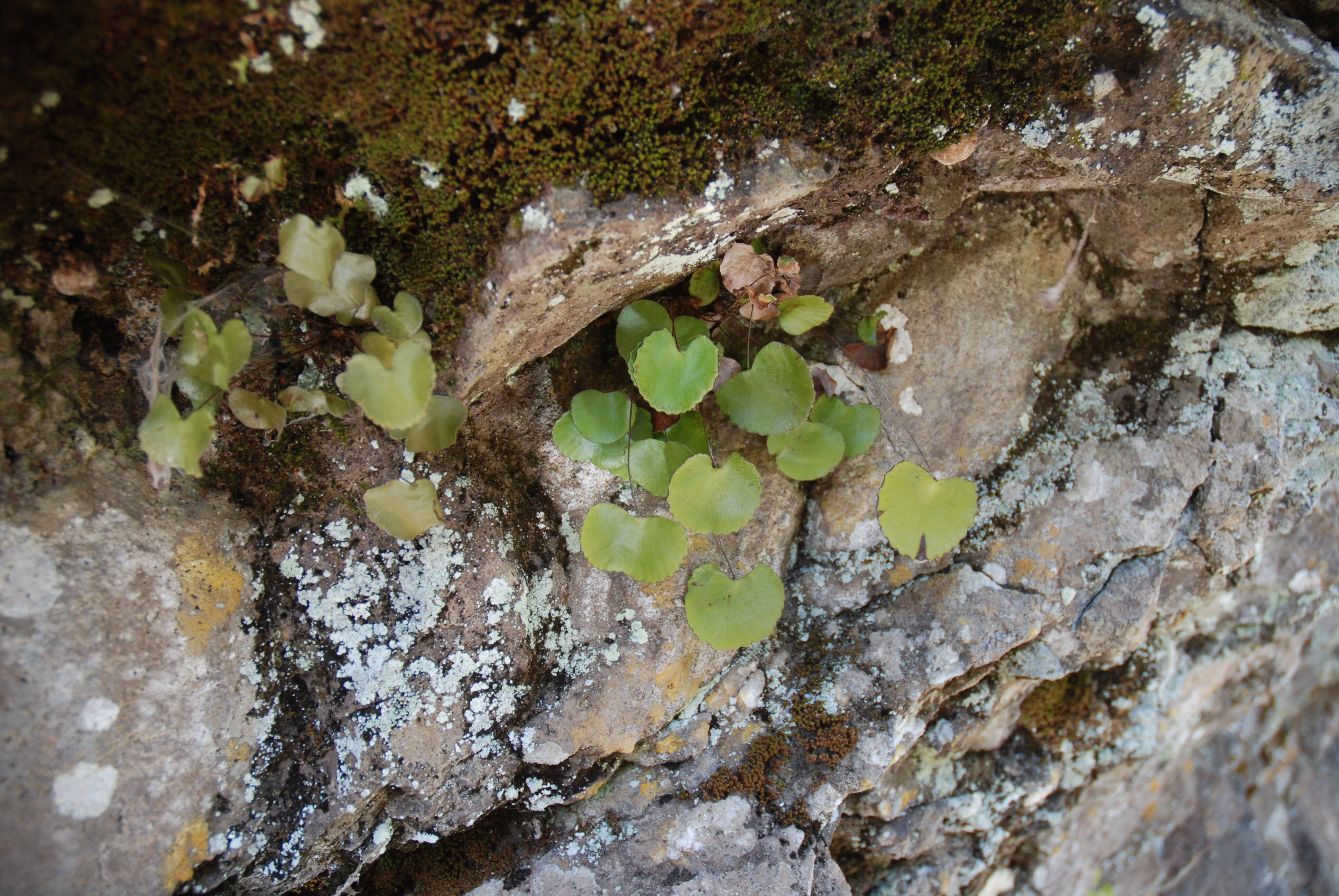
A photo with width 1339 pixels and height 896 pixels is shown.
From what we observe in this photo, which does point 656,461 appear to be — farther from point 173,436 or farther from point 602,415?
point 173,436

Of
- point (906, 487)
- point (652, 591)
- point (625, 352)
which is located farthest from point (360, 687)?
point (906, 487)

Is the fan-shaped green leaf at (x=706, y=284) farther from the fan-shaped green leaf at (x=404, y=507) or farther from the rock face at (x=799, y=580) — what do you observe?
the fan-shaped green leaf at (x=404, y=507)

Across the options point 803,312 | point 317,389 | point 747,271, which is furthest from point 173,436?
point 803,312

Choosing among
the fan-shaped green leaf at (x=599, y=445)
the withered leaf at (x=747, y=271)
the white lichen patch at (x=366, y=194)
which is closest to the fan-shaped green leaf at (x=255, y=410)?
the white lichen patch at (x=366, y=194)

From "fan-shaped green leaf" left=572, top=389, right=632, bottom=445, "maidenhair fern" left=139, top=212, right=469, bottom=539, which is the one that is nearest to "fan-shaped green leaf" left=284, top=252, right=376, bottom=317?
"maidenhair fern" left=139, top=212, right=469, bottom=539

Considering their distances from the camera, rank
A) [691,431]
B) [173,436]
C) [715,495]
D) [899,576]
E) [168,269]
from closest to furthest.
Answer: [173,436] → [168,269] → [715,495] → [691,431] → [899,576]

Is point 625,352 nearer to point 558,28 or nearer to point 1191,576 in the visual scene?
point 558,28

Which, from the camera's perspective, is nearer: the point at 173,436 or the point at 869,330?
the point at 173,436
